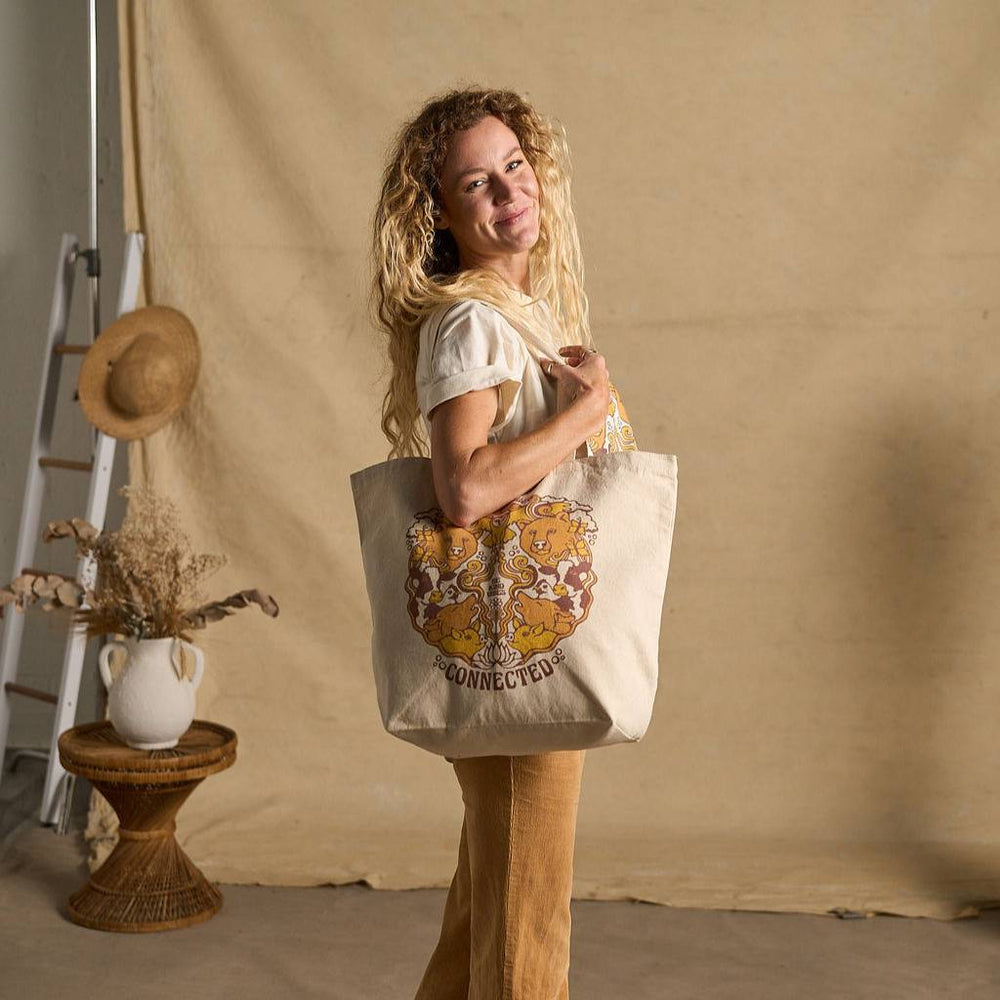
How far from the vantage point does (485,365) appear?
1.46m

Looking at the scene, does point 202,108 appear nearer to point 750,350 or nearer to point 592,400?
point 750,350

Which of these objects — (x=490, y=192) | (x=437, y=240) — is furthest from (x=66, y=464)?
(x=490, y=192)

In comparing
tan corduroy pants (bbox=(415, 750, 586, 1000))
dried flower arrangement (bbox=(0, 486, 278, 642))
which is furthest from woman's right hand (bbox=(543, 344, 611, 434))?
dried flower arrangement (bbox=(0, 486, 278, 642))

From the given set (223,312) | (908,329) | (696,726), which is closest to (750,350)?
(908,329)

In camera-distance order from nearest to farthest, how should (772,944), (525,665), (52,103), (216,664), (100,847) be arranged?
(525,665) → (772,944) → (100,847) → (216,664) → (52,103)

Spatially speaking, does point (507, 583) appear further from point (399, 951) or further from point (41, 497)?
point (41, 497)

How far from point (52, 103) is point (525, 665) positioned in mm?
2938

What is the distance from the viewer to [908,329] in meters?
3.20

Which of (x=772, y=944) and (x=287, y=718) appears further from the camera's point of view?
(x=287, y=718)

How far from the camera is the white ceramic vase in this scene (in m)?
2.73

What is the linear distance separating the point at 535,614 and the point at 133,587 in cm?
163

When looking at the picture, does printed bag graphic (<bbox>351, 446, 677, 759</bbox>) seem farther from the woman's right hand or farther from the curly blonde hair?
the curly blonde hair

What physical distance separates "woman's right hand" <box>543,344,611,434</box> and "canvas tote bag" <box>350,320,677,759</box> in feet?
0.18

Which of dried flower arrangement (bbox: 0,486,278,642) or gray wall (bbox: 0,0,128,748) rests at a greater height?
gray wall (bbox: 0,0,128,748)
